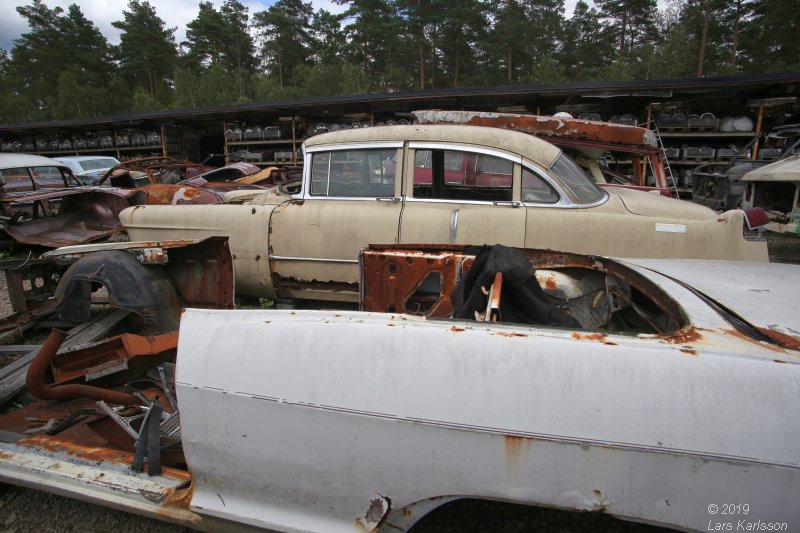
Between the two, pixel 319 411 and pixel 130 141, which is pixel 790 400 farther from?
pixel 130 141

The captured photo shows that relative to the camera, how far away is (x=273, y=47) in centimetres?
3875

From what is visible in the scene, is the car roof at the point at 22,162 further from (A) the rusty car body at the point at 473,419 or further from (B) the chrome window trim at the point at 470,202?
(A) the rusty car body at the point at 473,419

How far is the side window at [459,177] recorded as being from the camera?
3.96 meters

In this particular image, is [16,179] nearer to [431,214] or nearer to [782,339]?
[431,214]

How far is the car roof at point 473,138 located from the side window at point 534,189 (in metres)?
0.13

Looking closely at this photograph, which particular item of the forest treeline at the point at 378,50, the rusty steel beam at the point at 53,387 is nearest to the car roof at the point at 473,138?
the rusty steel beam at the point at 53,387

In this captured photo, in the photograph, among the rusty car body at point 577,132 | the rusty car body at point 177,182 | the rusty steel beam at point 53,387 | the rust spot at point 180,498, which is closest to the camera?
the rust spot at point 180,498

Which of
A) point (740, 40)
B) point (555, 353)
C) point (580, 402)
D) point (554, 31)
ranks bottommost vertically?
point (580, 402)

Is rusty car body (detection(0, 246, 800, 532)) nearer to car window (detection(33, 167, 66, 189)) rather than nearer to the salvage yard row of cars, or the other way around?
the salvage yard row of cars

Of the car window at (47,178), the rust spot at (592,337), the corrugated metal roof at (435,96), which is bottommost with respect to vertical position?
the rust spot at (592,337)

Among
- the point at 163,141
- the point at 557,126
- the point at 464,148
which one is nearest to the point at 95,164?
the point at 163,141

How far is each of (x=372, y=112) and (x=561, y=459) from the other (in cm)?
1587

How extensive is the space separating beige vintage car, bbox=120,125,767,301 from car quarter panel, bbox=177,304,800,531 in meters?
2.31

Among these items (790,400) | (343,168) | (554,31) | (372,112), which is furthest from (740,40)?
(790,400)
